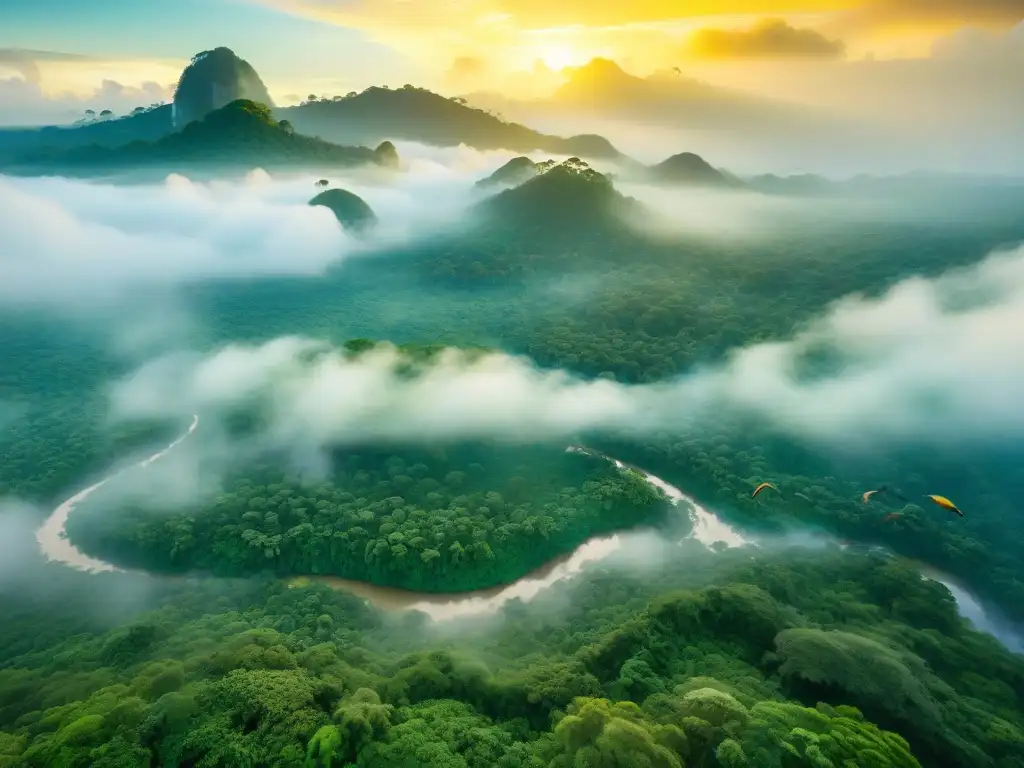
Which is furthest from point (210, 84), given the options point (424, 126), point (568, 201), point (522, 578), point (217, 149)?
point (522, 578)

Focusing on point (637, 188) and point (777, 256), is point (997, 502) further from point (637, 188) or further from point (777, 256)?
point (637, 188)

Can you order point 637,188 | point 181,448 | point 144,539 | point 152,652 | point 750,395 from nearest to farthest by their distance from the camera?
point 152,652, point 144,539, point 181,448, point 750,395, point 637,188

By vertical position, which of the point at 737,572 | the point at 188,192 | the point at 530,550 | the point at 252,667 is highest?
the point at 188,192

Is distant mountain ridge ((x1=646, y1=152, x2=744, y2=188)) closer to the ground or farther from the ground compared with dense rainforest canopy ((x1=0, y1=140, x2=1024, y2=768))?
farther from the ground

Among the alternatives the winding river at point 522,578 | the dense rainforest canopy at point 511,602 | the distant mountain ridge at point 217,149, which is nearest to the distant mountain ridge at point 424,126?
the distant mountain ridge at point 217,149

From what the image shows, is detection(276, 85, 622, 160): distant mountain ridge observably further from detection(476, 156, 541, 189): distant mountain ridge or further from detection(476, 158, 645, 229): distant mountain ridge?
detection(476, 158, 645, 229): distant mountain ridge

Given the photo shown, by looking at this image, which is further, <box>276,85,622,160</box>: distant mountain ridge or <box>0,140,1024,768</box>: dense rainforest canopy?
<box>276,85,622,160</box>: distant mountain ridge

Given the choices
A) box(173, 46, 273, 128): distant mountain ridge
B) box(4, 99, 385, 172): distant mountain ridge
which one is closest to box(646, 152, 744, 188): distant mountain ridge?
box(4, 99, 385, 172): distant mountain ridge

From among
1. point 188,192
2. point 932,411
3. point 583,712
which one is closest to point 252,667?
point 583,712

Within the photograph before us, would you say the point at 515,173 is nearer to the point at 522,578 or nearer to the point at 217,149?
the point at 217,149
